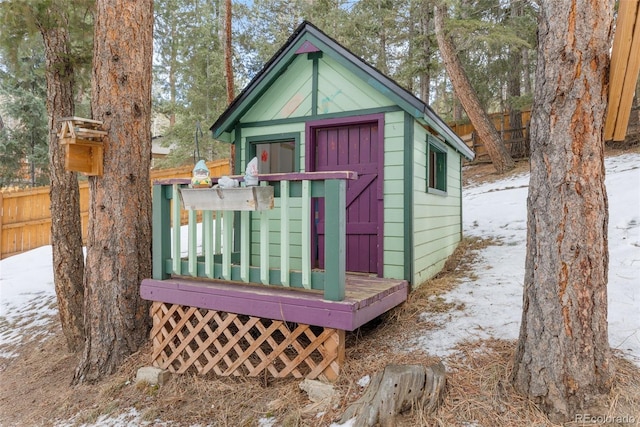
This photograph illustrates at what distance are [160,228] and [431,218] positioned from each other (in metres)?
3.24

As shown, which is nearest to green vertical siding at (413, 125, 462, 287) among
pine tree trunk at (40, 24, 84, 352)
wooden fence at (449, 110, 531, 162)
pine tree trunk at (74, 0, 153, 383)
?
pine tree trunk at (74, 0, 153, 383)

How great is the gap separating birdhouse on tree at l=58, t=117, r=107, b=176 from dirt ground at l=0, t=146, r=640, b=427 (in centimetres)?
191

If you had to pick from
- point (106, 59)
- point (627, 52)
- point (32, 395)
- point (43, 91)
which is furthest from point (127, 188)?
point (43, 91)

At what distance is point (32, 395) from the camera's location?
394cm

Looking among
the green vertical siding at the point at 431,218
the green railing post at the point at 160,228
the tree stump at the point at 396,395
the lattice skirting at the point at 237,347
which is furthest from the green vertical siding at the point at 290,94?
the tree stump at the point at 396,395

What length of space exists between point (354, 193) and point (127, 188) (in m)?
2.43

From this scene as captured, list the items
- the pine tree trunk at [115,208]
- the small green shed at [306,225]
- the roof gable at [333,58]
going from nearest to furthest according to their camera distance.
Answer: the small green shed at [306,225], the pine tree trunk at [115,208], the roof gable at [333,58]

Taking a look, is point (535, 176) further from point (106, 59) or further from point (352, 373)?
point (106, 59)

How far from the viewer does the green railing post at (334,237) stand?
2881mm

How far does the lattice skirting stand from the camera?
2957mm

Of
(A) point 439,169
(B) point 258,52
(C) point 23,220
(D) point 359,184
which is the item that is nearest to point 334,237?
(D) point 359,184

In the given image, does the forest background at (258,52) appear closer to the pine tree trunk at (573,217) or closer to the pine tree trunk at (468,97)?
the pine tree trunk at (468,97)

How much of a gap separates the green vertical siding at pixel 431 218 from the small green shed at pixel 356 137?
0.04 feet

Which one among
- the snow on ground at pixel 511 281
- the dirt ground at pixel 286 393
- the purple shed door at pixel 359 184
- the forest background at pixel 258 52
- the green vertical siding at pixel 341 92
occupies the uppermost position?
the forest background at pixel 258 52
